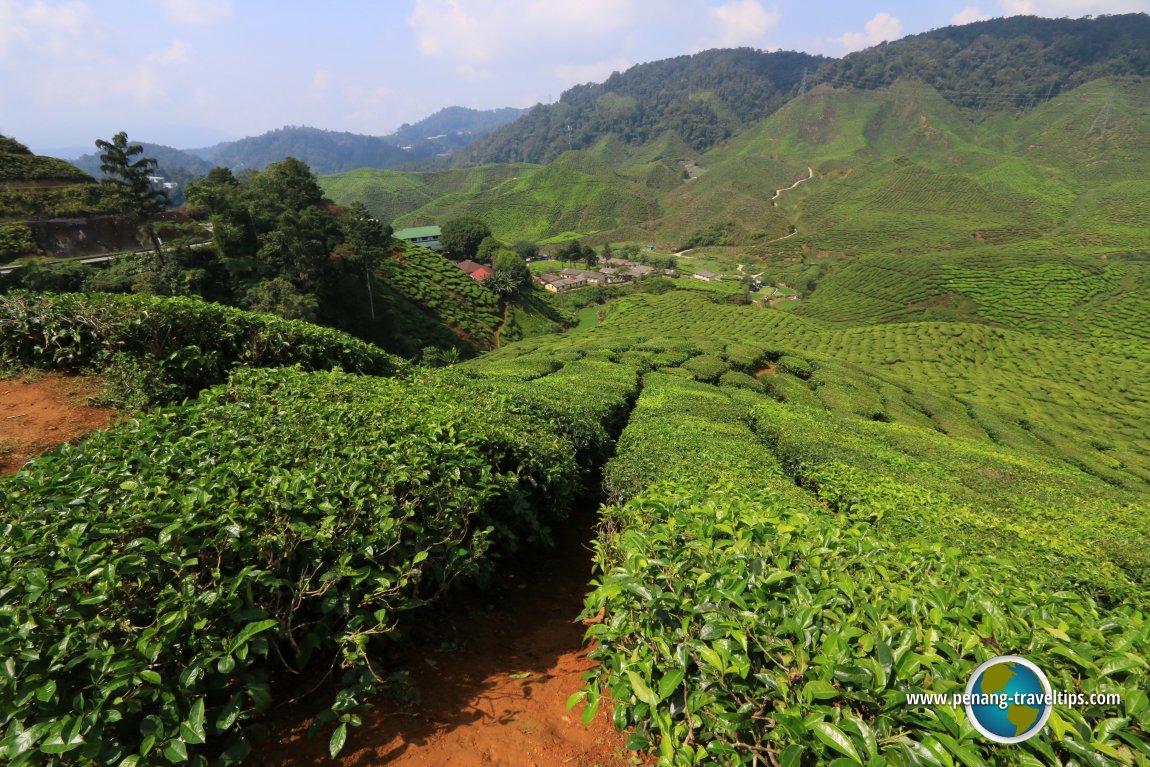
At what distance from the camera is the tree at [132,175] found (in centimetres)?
3133

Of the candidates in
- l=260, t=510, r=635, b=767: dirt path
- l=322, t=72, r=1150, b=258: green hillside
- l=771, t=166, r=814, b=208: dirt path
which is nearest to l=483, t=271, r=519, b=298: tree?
l=260, t=510, r=635, b=767: dirt path

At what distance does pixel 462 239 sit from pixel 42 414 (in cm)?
8410

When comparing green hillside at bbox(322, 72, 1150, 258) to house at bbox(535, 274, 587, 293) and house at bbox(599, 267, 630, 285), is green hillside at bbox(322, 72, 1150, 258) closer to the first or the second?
house at bbox(599, 267, 630, 285)

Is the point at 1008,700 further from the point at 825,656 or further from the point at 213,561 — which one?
the point at 213,561

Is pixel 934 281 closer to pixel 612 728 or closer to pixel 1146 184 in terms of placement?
pixel 1146 184

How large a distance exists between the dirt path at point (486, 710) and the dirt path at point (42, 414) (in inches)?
181

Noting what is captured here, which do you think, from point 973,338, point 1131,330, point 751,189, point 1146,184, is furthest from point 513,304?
point 1146,184

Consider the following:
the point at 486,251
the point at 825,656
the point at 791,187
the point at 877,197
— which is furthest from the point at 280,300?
the point at 791,187

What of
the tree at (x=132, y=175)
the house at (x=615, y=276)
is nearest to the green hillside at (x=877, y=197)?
the house at (x=615, y=276)

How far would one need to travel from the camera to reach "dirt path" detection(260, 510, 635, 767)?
11.2 feet

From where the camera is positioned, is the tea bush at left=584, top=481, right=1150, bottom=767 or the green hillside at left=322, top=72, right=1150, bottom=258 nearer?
the tea bush at left=584, top=481, right=1150, bottom=767

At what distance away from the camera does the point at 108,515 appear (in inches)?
129

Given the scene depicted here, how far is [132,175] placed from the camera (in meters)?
33.0

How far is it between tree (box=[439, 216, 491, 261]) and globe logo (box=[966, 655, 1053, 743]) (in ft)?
288
